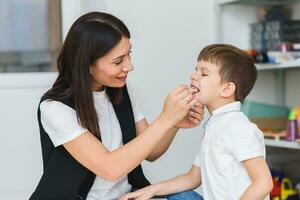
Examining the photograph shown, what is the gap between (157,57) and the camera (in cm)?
238

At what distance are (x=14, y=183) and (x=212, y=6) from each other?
130 centimetres

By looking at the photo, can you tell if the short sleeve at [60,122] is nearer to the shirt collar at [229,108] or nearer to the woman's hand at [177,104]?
the woman's hand at [177,104]

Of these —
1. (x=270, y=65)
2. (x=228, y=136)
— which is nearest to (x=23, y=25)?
(x=270, y=65)

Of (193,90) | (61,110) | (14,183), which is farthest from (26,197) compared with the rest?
(193,90)

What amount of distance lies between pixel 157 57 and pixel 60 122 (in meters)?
1.07

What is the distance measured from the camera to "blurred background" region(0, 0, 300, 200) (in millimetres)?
2262

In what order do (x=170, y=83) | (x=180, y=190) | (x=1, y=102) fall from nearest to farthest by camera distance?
1. (x=180, y=190)
2. (x=1, y=102)
3. (x=170, y=83)

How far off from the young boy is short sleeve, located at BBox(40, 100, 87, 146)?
0.79ft

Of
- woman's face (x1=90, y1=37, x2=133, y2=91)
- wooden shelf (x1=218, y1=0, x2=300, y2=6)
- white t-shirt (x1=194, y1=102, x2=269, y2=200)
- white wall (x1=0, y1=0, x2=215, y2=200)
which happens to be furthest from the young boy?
wooden shelf (x1=218, y1=0, x2=300, y2=6)

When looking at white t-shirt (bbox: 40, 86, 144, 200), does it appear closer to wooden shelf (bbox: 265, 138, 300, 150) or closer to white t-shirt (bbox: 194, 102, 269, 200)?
white t-shirt (bbox: 194, 102, 269, 200)

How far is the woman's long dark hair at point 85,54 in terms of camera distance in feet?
4.58

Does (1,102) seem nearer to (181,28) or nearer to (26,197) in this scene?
(26,197)

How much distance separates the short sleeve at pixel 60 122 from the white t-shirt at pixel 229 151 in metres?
0.37

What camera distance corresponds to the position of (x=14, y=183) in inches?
89.3
